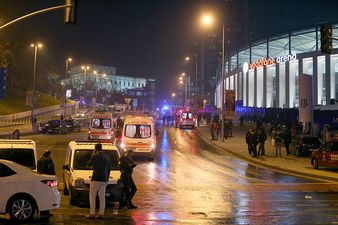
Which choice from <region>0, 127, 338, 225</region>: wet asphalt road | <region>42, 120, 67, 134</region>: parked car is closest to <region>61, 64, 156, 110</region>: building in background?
<region>42, 120, 67, 134</region>: parked car

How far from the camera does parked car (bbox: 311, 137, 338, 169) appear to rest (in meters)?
22.5

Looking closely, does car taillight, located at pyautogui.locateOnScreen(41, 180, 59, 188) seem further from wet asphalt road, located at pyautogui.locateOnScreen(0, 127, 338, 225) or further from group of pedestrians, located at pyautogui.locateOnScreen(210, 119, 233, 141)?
group of pedestrians, located at pyautogui.locateOnScreen(210, 119, 233, 141)

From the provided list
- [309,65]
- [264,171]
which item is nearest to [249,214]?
[264,171]

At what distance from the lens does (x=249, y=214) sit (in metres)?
12.3

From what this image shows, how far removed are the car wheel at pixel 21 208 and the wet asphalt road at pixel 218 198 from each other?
9.3 inches

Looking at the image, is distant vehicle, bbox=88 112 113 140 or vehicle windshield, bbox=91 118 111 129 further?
vehicle windshield, bbox=91 118 111 129

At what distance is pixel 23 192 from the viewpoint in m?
10.7

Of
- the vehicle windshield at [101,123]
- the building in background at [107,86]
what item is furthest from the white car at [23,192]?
the building in background at [107,86]

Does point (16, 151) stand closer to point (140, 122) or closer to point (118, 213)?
point (118, 213)

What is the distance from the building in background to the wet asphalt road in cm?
10194

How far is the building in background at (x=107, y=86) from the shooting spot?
136m

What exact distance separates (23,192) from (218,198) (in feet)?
20.7

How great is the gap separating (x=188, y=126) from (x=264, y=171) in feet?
128

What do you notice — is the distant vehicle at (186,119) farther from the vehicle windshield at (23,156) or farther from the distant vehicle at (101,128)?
the vehicle windshield at (23,156)
